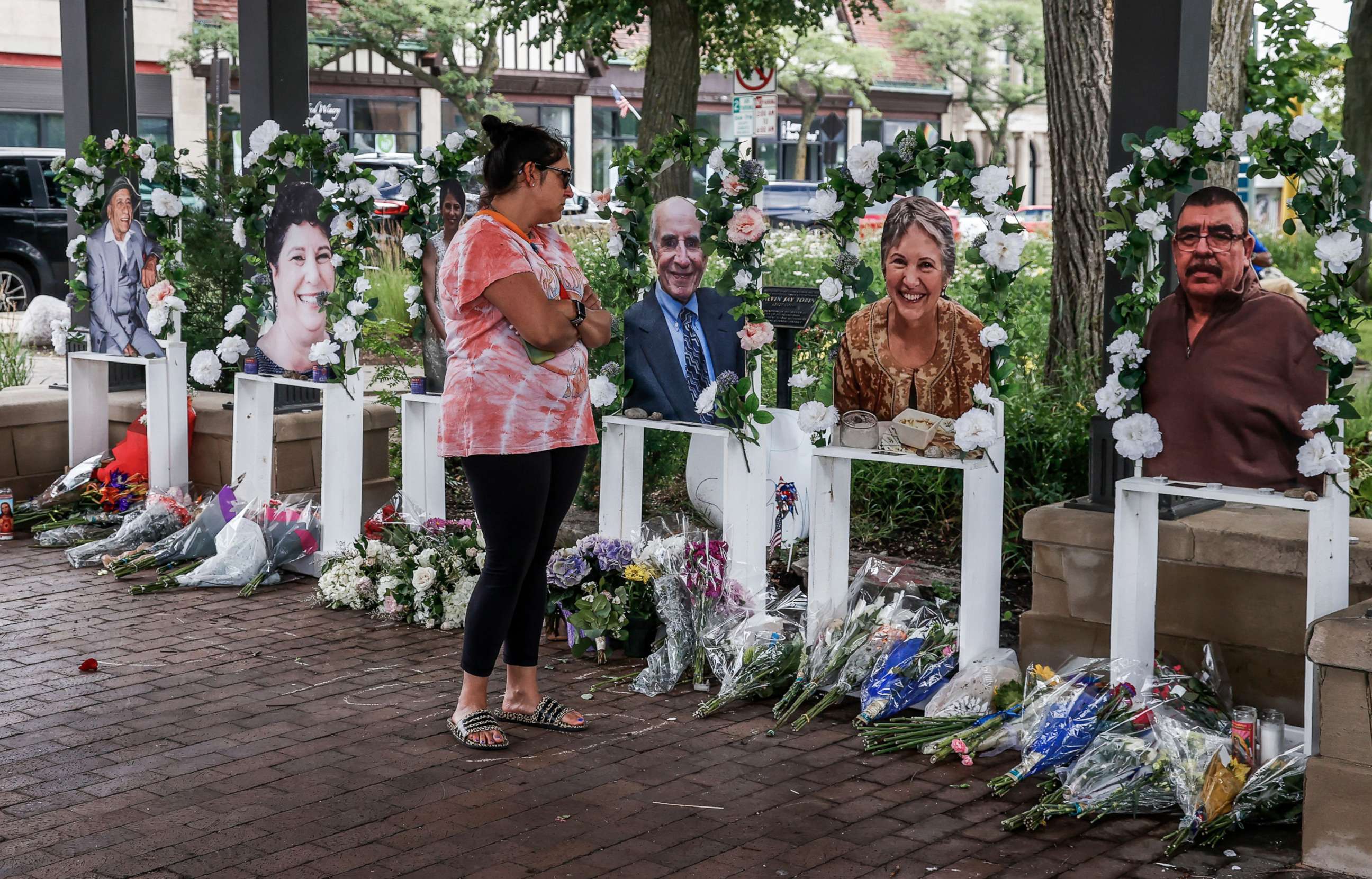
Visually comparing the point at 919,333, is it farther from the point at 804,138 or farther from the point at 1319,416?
the point at 804,138

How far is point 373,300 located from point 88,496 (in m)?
2.30

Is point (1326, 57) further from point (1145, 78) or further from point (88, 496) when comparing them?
point (88, 496)

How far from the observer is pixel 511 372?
14.0ft

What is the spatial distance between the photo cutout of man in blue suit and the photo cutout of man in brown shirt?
161 centimetres

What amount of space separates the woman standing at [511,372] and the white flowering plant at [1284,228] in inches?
61.0

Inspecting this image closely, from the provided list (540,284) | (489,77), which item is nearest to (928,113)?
(489,77)

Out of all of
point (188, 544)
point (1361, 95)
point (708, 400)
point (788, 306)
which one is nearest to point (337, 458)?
point (188, 544)

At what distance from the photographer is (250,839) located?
147 inches

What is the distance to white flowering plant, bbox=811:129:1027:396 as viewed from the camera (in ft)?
15.1

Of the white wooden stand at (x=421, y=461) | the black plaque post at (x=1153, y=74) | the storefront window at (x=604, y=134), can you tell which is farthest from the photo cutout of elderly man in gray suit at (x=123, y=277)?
the storefront window at (x=604, y=134)

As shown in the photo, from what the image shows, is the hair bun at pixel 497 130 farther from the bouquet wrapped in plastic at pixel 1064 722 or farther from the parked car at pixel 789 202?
the parked car at pixel 789 202

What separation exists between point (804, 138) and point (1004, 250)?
3178 centimetres

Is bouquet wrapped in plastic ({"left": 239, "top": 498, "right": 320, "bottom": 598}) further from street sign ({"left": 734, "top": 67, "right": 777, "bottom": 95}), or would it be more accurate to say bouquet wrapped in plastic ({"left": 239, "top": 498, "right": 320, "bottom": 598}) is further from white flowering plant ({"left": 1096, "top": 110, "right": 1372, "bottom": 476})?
street sign ({"left": 734, "top": 67, "right": 777, "bottom": 95})

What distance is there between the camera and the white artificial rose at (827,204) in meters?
4.90
